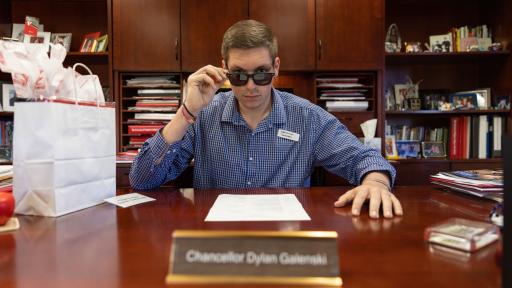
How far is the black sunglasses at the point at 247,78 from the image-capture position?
1.32m

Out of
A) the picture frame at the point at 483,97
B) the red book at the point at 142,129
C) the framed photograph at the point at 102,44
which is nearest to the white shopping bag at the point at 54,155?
the red book at the point at 142,129

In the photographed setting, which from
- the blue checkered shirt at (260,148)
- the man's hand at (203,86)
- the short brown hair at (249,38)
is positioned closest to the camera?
the man's hand at (203,86)

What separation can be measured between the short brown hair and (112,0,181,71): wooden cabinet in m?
1.46

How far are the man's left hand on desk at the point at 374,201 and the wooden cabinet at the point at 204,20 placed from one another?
82.8 inches

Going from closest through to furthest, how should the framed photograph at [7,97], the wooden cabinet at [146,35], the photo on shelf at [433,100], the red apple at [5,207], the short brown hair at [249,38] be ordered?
the red apple at [5,207]
the short brown hair at [249,38]
the wooden cabinet at [146,35]
the framed photograph at [7,97]
the photo on shelf at [433,100]

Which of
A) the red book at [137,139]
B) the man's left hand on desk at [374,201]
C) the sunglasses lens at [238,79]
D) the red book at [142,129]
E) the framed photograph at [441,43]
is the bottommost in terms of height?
the man's left hand on desk at [374,201]

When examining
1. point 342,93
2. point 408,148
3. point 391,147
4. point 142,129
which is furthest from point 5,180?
point 408,148

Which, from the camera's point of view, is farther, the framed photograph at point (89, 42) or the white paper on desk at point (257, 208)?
the framed photograph at point (89, 42)

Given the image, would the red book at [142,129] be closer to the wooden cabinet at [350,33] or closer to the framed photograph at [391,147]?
the wooden cabinet at [350,33]

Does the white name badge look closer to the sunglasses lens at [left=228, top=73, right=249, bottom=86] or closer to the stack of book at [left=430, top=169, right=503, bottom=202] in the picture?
the sunglasses lens at [left=228, top=73, right=249, bottom=86]

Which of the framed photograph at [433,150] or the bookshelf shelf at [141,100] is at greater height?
the bookshelf shelf at [141,100]

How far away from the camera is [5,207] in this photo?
771 millimetres

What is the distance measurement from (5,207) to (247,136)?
3.13 feet

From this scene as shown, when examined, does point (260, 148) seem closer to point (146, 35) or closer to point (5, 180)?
point (5, 180)
